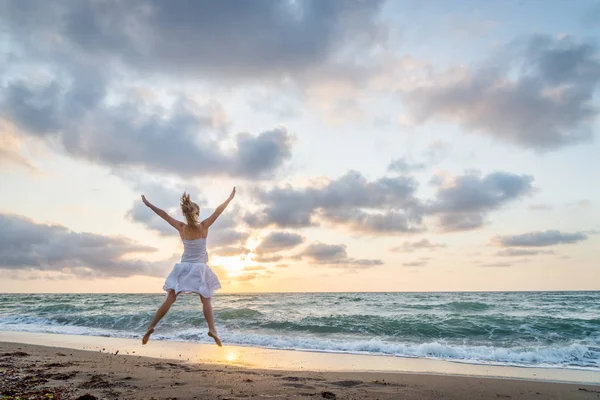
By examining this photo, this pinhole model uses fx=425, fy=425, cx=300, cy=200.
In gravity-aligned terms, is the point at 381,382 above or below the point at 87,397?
below

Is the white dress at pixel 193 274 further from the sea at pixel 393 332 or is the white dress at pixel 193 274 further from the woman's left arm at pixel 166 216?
the sea at pixel 393 332

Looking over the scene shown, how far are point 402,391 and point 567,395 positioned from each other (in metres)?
3.02

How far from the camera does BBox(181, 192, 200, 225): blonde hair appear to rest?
6.25m

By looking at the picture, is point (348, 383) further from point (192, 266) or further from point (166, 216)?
point (166, 216)

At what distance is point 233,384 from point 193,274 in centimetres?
278

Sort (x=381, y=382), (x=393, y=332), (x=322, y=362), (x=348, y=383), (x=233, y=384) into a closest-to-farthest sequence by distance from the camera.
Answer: (x=233, y=384)
(x=348, y=383)
(x=381, y=382)
(x=322, y=362)
(x=393, y=332)

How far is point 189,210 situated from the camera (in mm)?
6270

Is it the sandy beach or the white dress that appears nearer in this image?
the white dress

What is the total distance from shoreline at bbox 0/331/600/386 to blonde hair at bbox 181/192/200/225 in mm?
5261

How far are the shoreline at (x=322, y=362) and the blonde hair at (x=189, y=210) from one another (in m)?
5.26

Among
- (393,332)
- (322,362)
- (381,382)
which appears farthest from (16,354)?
(393,332)

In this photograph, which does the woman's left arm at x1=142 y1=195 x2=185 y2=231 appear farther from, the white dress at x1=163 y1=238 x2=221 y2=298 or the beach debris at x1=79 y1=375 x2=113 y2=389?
the beach debris at x1=79 y1=375 x2=113 y2=389

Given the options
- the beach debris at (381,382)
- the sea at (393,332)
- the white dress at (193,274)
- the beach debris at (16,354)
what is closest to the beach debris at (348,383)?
the beach debris at (381,382)

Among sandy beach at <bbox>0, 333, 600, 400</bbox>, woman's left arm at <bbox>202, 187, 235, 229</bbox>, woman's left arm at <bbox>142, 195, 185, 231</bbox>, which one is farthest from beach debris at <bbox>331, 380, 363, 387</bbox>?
woman's left arm at <bbox>142, 195, 185, 231</bbox>
